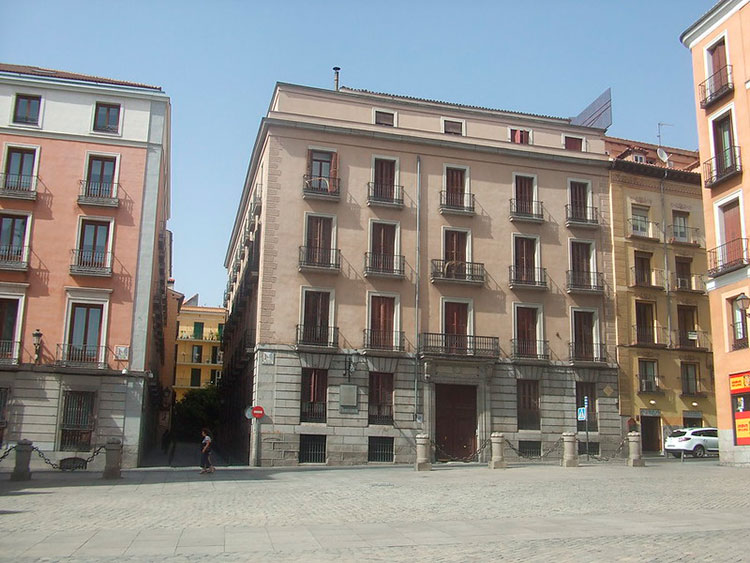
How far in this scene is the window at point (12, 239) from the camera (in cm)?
3105

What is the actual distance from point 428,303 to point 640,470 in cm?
1262

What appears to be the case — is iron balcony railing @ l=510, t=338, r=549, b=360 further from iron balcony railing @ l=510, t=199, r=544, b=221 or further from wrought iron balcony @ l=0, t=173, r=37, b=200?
wrought iron balcony @ l=0, t=173, r=37, b=200

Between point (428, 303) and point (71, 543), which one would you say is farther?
point (428, 303)

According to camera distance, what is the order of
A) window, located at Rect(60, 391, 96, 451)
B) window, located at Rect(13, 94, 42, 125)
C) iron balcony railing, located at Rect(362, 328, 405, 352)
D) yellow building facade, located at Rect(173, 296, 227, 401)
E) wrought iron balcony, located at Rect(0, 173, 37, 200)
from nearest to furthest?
window, located at Rect(60, 391, 96, 451) < wrought iron balcony, located at Rect(0, 173, 37, 200) < window, located at Rect(13, 94, 42, 125) < iron balcony railing, located at Rect(362, 328, 405, 352) < yellow building facade, located at Rect(173, 296, 227, 401)

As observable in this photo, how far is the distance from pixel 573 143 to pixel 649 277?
810cm

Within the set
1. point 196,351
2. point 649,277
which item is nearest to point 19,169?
point 649,277

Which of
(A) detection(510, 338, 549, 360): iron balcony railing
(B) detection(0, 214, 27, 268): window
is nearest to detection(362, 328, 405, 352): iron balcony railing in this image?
(A) detection(510, 338, 549, 360): iron balcony railing

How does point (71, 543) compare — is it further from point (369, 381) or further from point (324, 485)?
point (369, 381)

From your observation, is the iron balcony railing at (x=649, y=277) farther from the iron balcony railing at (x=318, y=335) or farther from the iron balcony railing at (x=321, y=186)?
the iron balcony railing at (x=318, y=335)

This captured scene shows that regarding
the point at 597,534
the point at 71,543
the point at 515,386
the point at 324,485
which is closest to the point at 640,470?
the point at 515,386

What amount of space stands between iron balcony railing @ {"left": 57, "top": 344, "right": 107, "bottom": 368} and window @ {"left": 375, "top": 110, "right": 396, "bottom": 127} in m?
16.6

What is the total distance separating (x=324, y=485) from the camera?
21.1 m

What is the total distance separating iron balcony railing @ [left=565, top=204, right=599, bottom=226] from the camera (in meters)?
38.6

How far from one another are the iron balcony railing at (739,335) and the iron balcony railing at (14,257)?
2839 centimetres
